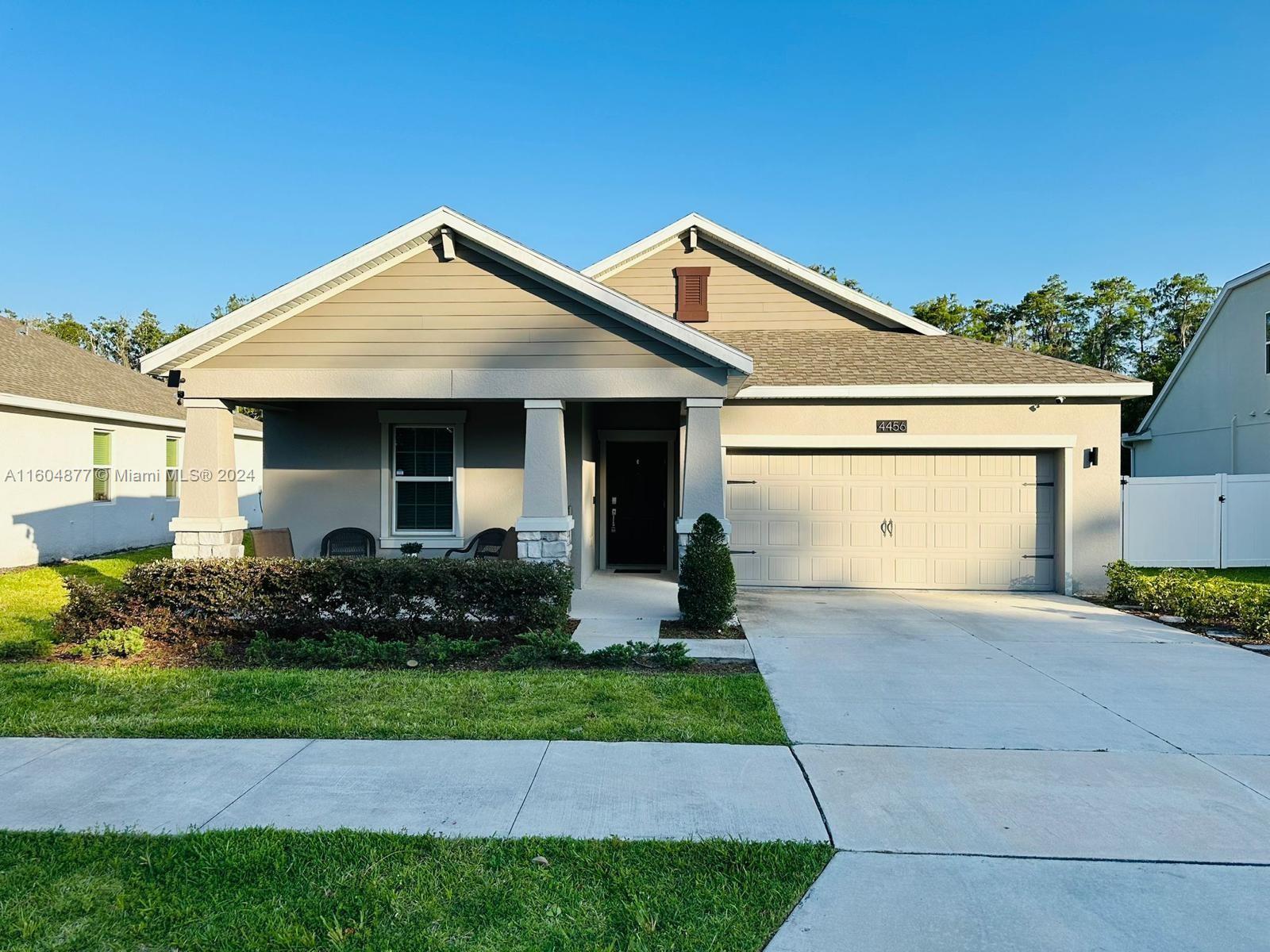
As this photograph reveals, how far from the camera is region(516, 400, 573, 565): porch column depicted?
→ 888cm

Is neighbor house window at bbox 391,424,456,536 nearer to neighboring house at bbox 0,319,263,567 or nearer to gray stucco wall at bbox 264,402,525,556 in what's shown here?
gray stucco wall at bbox 264,402,525,556

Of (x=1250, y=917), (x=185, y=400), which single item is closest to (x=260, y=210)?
(x=185, y=400)

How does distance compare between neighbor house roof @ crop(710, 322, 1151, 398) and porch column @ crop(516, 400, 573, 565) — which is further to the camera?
neighbor house roof @ crop(710, 322, 1151, 398)

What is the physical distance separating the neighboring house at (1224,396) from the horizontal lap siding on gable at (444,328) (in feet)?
51.5

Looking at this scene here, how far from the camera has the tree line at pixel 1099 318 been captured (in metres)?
35.4

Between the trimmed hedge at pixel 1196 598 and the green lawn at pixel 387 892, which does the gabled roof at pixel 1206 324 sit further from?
the green lawn at pixel 387 892

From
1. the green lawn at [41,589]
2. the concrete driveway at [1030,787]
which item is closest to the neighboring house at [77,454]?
the green lawn at [41,589]

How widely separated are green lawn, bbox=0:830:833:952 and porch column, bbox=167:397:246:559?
20.2ft

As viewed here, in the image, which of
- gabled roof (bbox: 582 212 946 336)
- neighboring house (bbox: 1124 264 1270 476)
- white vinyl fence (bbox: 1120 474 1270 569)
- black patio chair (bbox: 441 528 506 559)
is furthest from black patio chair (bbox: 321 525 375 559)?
neighboring house (bbox: 1124 264 1270 476)

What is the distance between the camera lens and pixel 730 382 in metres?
9.49

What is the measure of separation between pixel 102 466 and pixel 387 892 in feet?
55.2

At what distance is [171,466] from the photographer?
19.1 meters

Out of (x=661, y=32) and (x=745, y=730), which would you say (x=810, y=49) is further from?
(x=745, y=730)

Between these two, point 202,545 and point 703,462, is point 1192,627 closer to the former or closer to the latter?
point 703,462
